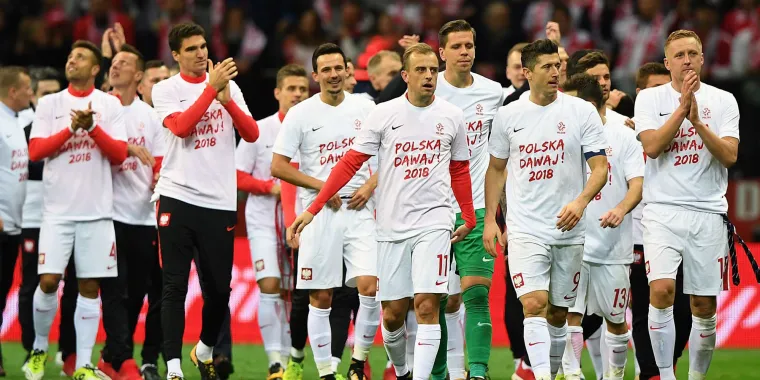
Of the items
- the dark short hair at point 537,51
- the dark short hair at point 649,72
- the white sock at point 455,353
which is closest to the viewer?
the dark short hair at point 537,51

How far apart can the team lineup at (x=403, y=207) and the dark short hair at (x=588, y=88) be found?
2cm

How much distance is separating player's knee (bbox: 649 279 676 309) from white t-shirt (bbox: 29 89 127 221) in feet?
15.3

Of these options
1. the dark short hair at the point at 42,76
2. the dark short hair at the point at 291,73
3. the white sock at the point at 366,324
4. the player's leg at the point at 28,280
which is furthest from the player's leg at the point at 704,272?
the dark short hair at the point at 42,76

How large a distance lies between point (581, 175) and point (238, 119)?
281cm

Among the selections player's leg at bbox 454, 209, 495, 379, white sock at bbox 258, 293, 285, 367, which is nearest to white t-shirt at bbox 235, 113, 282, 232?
white sock at bbox 258, 293, 285, 367

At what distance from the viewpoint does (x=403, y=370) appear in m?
9.92

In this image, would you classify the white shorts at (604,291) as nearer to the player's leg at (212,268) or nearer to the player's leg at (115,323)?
the player's leg at (212,268)

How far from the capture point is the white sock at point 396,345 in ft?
31.4

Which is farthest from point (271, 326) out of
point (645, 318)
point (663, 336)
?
point (663, 336)

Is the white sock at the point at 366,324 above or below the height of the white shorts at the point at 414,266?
below

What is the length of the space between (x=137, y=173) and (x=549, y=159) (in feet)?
13.7

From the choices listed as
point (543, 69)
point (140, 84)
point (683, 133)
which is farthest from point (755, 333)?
point (140, 84)

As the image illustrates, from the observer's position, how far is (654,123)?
9.91 metres

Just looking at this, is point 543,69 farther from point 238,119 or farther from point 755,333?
point 755,333
